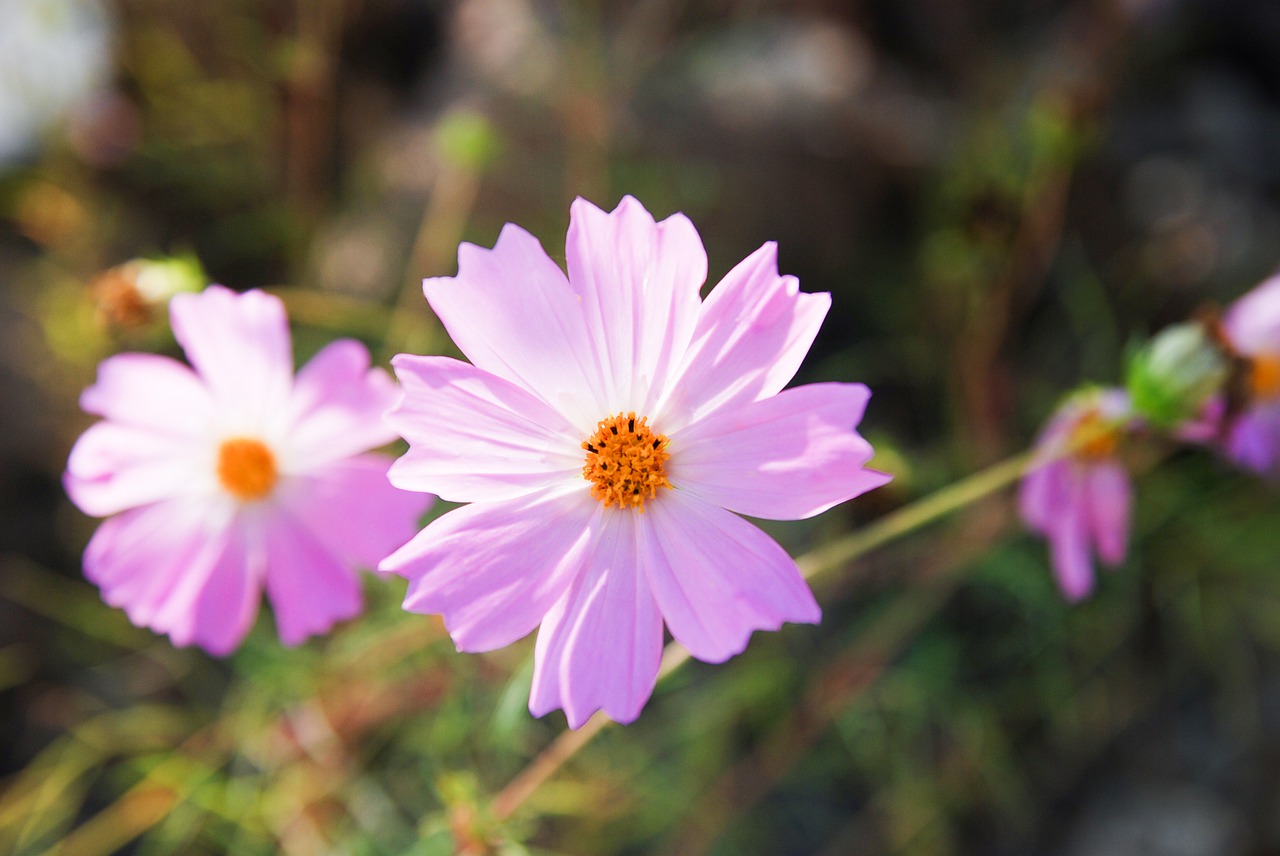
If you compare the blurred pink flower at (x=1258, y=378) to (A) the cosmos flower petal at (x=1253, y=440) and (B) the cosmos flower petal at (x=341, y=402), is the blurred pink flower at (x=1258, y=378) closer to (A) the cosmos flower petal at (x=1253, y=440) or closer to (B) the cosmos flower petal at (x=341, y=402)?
(A) the cosmos flower petal at (x=1253, y=440)

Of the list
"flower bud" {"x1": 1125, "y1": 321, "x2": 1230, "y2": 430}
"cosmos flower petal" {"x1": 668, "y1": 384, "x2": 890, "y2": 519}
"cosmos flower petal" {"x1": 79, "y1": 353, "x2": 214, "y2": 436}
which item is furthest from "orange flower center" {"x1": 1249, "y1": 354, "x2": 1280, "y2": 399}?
"cosmos flower petal" {"x1": 79, "y1": 353, "x2": 214, "y2": 436}

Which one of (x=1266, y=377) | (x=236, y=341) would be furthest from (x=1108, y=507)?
(x=236, y=341)

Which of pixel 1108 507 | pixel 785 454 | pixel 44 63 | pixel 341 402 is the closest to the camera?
pixel 785 454

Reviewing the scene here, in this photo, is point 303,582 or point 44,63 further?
point 44,63

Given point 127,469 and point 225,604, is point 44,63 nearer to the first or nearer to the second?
point 127,469

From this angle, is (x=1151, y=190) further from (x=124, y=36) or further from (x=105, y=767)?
(x=105, y=767)

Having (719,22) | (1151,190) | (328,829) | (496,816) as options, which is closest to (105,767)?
(328,829)
